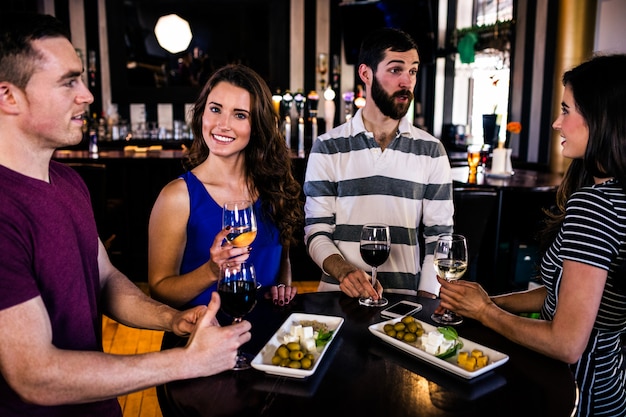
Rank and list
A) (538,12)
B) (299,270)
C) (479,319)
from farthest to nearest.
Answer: (538,12) → (299,270) → (479,319)

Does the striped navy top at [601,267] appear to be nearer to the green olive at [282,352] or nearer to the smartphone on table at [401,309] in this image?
the smartphone on table at [401,309]

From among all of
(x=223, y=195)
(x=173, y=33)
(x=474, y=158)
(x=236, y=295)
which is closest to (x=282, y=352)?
(x=236, y=295)

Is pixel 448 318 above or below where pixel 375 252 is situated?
below

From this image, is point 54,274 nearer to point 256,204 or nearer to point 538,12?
point 256,204

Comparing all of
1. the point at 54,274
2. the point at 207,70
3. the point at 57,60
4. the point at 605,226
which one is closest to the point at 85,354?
the point at 54,274

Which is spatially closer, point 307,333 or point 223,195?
point 307,333

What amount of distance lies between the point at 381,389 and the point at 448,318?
51cm

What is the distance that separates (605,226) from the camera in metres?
1.45

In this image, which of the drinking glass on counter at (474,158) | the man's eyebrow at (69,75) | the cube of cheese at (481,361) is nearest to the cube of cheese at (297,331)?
the cube of cheese at (481,361)

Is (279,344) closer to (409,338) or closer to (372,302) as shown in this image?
(409,338)

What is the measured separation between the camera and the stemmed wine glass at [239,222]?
1.66m

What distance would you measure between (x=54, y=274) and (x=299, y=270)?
4.08 meters

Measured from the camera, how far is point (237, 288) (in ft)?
4.51

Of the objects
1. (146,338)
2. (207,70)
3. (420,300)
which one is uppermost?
(207,70)
